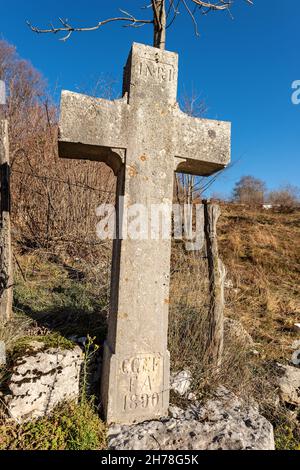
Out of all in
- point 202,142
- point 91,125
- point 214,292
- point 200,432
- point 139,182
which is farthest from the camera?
point 214,292

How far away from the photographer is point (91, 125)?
7.37 feet

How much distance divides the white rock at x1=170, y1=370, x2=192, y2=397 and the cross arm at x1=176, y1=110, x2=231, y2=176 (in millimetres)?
1855

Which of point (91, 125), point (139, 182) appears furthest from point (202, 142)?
point (91, 125)

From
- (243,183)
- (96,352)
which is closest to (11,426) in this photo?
(96,352)

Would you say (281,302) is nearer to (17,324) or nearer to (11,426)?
(17,324)

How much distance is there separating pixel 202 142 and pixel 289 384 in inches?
111

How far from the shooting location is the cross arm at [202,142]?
248cm

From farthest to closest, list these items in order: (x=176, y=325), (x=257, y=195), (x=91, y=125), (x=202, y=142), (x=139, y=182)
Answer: (x=257, y=195), (x=176, y=325), (x=202, y=142), (x=139, y=182), (x=91, y=125)

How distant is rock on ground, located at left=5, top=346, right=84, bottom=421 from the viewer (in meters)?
2.22

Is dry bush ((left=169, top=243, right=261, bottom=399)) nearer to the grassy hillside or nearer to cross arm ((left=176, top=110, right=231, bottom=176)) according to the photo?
the grassy hillside

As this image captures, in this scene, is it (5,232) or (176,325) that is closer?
(176,325)

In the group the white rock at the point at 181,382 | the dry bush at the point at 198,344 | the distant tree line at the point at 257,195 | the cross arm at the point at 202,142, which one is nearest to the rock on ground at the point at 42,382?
the white rock at the point at 181,382

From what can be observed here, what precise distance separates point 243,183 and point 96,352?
23175mm

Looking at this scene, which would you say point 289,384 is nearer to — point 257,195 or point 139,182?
point 139,182
